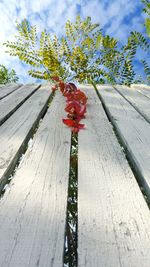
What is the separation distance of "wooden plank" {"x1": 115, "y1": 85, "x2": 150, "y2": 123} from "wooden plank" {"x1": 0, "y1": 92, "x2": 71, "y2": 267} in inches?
40.8

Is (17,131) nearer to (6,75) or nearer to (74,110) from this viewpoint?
(74,110)

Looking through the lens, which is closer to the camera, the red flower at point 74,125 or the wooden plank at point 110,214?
the wooden plank at point 110,214

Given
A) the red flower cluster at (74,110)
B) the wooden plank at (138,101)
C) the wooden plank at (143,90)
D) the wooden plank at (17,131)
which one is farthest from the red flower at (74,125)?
the wooden plank at (143,90)

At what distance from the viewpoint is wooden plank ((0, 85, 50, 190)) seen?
1.24 meters

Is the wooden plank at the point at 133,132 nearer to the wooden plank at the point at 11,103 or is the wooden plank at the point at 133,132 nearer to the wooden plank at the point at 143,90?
the wooden plank at the point at 143,90

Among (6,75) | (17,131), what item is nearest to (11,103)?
(17,131)

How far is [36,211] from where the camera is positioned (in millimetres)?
899

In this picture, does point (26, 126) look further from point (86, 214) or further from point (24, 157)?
point (86, 214)

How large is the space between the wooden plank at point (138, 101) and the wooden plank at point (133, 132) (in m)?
0.04

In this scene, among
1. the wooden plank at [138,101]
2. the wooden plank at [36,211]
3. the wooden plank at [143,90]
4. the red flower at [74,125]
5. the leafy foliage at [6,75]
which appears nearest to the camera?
the wooden plank at [36,211]

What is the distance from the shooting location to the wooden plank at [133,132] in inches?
47.9

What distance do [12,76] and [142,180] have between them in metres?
8.08

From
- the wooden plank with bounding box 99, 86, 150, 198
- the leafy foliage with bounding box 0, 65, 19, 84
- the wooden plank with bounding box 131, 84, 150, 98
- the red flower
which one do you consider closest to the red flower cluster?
the red flower

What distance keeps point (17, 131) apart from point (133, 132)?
624 millimetres
